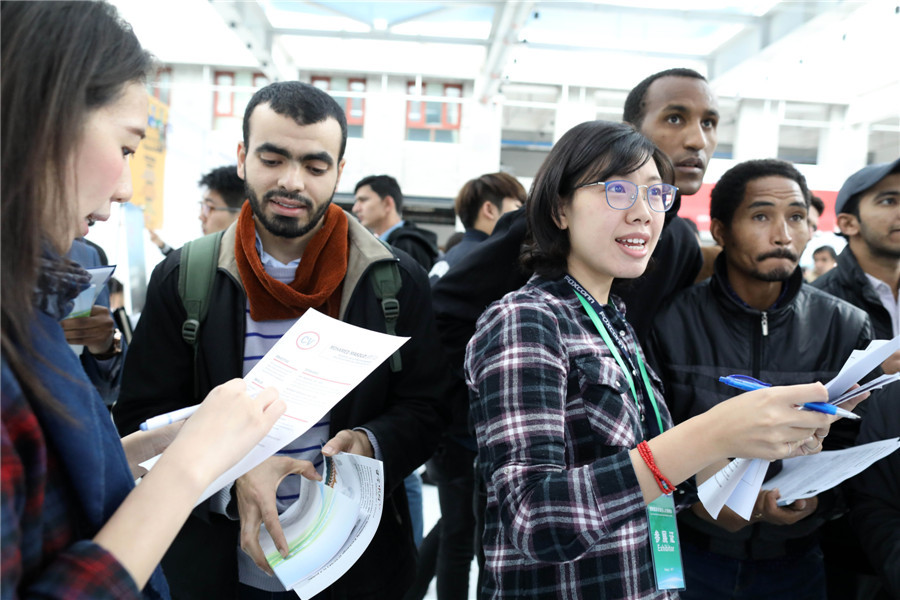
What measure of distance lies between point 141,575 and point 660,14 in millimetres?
8683

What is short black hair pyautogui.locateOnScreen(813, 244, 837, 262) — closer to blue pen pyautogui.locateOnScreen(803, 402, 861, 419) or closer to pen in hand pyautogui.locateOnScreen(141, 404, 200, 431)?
blue pen pyautogui.locateOnScreen(803, 402, 861, 419)

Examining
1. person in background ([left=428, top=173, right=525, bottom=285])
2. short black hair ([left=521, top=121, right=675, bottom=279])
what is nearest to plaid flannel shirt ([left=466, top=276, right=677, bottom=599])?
short black hair ([left=521, top=121, right=675, bottom=279])

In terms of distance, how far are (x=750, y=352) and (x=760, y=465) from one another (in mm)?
593

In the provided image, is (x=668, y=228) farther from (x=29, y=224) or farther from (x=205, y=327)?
(x=29, y=224)

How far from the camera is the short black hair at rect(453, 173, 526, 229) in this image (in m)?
3.56

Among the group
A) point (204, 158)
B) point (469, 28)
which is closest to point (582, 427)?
point (204, 158)

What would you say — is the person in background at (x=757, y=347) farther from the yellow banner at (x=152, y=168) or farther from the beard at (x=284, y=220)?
the yellow banner at (x=152, y=168)

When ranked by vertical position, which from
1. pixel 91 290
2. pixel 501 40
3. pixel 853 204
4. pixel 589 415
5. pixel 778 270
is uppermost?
pixel 501 40

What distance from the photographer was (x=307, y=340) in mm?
1086

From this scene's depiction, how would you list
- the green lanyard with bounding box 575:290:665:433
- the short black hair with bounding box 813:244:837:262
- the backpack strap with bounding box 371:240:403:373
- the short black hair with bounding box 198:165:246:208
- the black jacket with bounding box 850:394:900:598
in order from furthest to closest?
the short black hair with bounding box 813:244:837:262, the short black hair with bounding box 198:165:246:208, the backpack strap with bounding box 371:240:403:373, the black jacket with bounding box 850:394:900:598, the green lanyard with bounding box 575:290:665:433

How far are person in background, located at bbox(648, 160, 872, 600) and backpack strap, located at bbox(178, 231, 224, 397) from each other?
115cm

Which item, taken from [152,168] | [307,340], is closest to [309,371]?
[307,340]

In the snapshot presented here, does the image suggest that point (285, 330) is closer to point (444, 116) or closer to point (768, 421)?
point (768, 421)

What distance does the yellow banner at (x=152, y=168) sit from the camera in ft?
12.9
